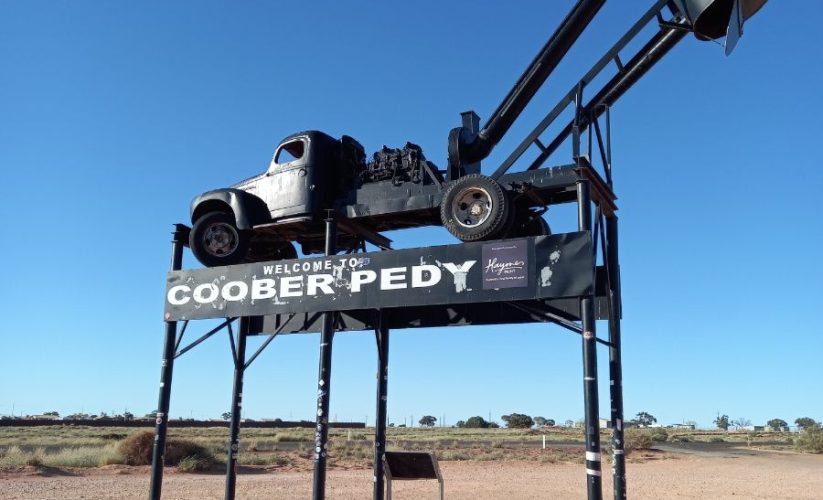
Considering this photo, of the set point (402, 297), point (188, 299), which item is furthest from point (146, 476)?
point (402, 297)

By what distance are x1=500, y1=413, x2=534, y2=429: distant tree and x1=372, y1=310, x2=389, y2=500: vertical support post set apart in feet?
303

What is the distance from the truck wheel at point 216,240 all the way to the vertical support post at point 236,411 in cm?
157

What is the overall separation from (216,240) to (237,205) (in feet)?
3.25

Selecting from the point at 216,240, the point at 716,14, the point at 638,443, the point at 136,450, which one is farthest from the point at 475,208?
the point at 638,443

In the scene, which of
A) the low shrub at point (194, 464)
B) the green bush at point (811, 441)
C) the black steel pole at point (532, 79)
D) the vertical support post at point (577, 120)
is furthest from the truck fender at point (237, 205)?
the green bush at point (811, 441)

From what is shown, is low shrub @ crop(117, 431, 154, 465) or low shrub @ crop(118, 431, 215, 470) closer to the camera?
low shrub @ crop(118, 431, 215, 470)

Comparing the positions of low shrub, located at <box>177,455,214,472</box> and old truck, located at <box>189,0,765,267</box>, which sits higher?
old truck, located at <box>189,0,765,267</box>

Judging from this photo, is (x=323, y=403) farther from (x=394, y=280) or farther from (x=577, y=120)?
(x=577, y=120)

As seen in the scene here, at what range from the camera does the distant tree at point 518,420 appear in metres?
103

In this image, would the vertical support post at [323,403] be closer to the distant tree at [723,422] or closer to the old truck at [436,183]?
the old truck at [436,183]

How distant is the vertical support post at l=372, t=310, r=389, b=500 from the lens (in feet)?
44.0

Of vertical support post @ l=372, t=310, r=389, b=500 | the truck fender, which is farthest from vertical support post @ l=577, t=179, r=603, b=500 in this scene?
the truck fender

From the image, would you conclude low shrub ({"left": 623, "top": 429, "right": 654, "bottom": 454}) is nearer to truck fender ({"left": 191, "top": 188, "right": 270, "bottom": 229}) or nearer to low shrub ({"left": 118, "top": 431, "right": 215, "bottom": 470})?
low shrub ({"left": 118, "top": 431, "right": 215, "bottom": 470})

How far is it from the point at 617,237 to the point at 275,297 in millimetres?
6003
